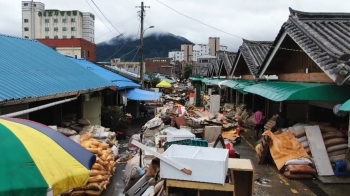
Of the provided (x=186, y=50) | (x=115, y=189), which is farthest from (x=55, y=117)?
(x=186, y=50)

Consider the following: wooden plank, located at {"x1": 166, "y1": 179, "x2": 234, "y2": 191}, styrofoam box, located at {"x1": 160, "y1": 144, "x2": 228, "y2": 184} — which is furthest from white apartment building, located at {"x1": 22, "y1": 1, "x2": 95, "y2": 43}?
wooden plank, located at {"x1": 166, "y1": 179, "x2": 234, "y2": 191}

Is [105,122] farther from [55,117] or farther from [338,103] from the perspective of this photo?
[338,103]

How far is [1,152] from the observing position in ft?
11.4

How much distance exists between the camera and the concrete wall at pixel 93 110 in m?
15.8

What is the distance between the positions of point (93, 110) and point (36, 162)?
12915 millimetres

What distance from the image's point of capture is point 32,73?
34.6 ft

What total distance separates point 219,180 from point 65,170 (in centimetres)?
328

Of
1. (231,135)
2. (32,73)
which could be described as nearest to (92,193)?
(32,73)

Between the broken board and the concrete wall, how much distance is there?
968cm

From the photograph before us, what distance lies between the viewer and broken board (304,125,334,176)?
10570 mm

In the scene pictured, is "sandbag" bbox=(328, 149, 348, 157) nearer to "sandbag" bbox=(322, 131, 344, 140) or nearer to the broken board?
the broken board

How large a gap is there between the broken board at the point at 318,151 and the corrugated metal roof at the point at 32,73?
8.11 m

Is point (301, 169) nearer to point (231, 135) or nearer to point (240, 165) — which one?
point (240, 165)

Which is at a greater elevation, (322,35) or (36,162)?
(322,35)
